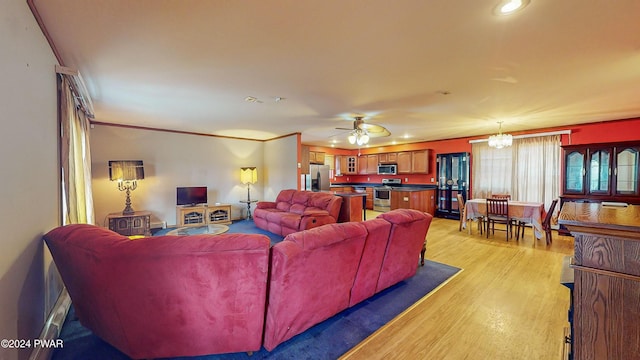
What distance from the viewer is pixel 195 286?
150cm

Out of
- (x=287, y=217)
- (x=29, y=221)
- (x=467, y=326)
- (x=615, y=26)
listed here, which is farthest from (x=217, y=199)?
(x=615, y=26)

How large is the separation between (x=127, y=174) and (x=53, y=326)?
3.71m

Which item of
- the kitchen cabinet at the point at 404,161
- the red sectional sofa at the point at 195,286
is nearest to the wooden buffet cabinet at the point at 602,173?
the kitchen cabinet at the point at 404,161

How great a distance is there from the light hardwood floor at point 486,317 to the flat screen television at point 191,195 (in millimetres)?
5284

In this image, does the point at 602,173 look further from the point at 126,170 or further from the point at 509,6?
the point at 126,170

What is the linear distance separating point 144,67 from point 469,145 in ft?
23.7

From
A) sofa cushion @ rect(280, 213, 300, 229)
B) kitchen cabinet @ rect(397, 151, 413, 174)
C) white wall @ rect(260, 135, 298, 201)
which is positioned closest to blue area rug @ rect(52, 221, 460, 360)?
sofa cushion @ rect(280, 213, 300, 229)

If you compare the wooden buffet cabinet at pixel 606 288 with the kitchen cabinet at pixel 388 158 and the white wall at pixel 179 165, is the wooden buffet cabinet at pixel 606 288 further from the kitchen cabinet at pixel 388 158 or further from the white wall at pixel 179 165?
the kitchen cabinet at pixel 388 158

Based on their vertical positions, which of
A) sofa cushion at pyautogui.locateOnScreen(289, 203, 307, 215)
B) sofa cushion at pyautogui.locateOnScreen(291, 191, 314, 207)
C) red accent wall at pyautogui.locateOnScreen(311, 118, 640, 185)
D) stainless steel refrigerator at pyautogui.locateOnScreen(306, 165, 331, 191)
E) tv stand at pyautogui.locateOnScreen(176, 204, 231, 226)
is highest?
red accent wall at pyautogui.locateOnScreen(311, 118, 640, 185)

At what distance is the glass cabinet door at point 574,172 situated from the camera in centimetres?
473

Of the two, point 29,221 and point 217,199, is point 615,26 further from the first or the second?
point 217,199

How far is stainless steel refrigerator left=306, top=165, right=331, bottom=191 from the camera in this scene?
7375 millimetres

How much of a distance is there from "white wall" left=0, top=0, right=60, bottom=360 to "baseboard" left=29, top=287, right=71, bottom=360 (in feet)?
0.25

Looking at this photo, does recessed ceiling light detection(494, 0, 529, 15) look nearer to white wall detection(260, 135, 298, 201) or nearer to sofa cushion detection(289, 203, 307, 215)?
sofa cushion detection(289, 203, 307, 215)
